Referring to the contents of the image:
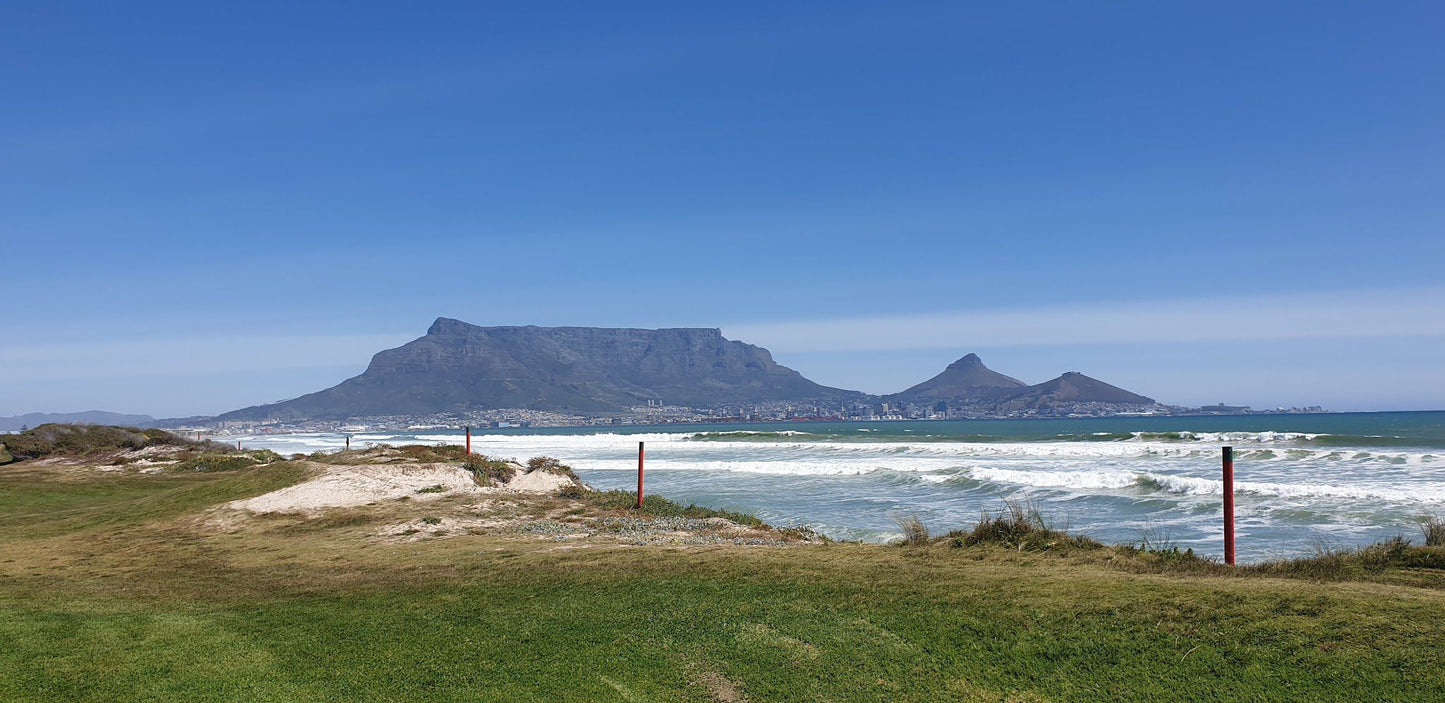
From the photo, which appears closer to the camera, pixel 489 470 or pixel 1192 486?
pixel 489 470

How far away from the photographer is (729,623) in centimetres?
733

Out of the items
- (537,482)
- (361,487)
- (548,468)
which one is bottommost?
(537,482)

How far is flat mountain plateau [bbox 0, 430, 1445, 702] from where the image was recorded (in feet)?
18.6

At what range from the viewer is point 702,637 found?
698 centimetres

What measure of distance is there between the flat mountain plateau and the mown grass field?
0.08 ft

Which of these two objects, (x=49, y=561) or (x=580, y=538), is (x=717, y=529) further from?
(x=49, y=561)

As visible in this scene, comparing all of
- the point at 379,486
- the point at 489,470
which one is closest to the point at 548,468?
the point at 489,470

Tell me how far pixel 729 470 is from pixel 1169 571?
110 feet

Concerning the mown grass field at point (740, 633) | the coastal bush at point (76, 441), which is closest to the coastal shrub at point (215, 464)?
the coastal bush at point (76, 441)

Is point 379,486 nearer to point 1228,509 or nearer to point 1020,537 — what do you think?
point 1020,537

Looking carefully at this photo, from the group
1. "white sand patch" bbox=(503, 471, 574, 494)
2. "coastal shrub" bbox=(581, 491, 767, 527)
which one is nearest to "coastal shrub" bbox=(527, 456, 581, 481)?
"white sand patch" bbox=(503, 471, 574, 494)

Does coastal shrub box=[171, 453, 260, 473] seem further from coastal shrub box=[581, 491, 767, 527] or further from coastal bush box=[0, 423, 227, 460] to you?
coastal shrub box=[581, 491, 767, 527]

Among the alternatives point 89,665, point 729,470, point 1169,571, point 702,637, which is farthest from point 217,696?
point 729,470

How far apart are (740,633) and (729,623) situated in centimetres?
32
